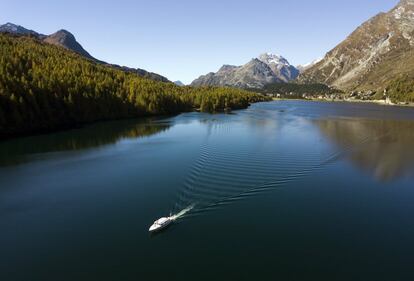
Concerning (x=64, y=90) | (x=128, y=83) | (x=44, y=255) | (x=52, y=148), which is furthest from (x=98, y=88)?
→ (x=44, y=255)

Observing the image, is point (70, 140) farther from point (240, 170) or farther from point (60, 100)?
point (240, 170)

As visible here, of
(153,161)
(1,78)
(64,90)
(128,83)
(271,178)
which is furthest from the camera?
(128,83)

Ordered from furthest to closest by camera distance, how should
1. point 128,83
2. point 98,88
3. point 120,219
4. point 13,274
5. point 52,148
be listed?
point 128,83 → point 98,88 → point 52,148 → point 120,219 → point 13,274

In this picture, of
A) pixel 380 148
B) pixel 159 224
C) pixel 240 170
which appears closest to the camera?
pixel 159 224

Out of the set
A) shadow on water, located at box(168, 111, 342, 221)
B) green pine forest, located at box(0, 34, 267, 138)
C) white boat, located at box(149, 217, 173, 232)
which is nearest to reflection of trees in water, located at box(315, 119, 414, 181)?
shadow on water, located at box(168, 111, 342, 221)

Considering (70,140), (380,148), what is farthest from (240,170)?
(70,140)

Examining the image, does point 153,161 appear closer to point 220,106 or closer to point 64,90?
point 64,90

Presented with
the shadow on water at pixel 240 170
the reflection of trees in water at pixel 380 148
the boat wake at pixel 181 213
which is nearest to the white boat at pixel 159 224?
the boat wake at pixel 181 213

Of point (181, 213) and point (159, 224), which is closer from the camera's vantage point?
point (159, 224)
